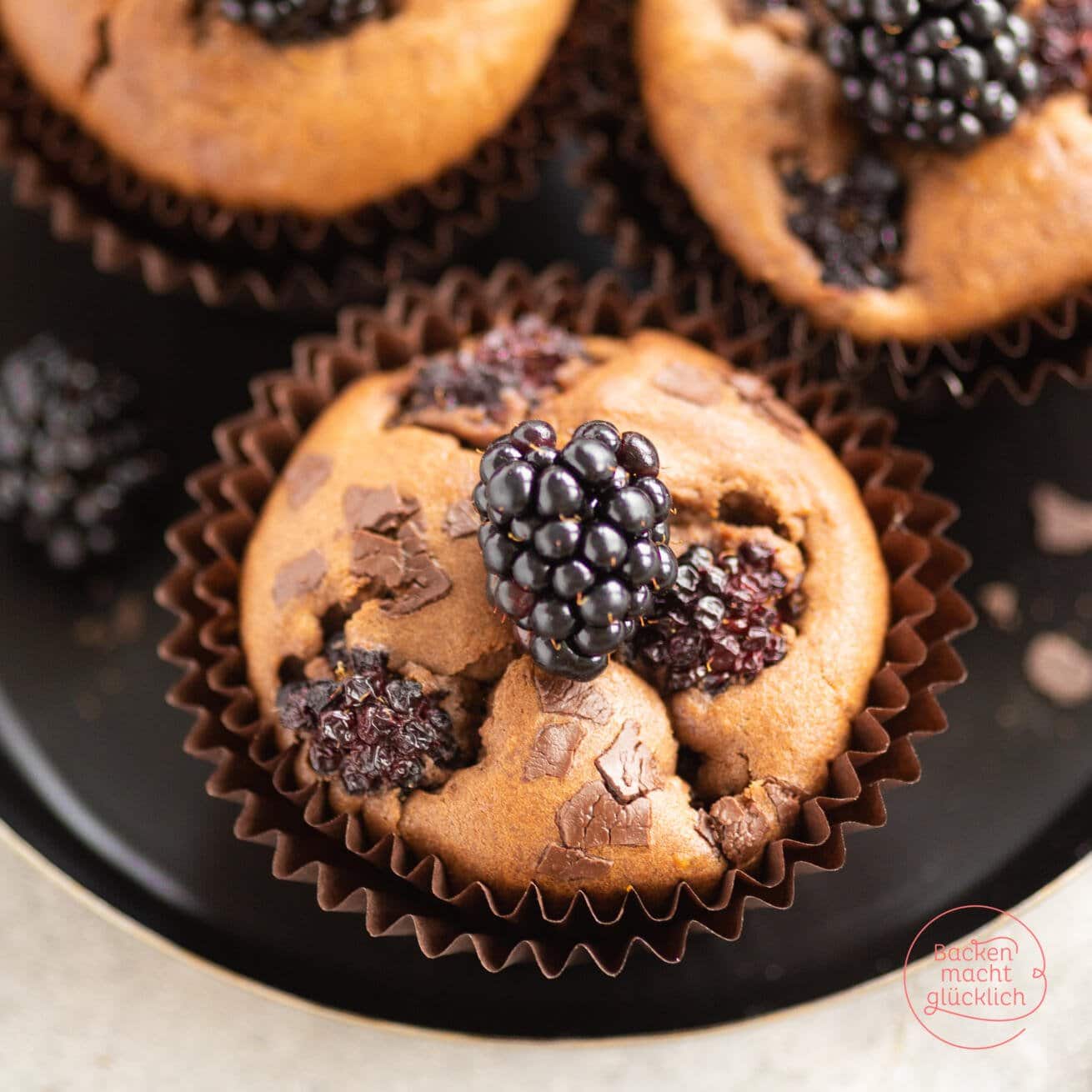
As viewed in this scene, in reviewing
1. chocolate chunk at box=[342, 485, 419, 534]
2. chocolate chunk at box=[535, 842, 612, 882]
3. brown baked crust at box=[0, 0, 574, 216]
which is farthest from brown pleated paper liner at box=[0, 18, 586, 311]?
chocolate chunk at box=[535, 842, 612, 882]

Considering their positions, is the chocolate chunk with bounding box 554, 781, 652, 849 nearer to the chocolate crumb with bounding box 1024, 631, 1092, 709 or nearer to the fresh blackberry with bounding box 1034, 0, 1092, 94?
the chocolate crumb with bounding box 1024, 631, 1092, 709

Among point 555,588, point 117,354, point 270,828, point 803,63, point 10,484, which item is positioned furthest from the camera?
point 117,354

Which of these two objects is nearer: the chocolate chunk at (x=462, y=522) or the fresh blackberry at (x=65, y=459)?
the chocolate chunk at (x=462, y=522)

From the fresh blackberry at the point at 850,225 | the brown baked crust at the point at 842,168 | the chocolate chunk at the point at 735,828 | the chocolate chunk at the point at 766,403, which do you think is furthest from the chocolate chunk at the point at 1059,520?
the chocolate chunk at the point at 735,828

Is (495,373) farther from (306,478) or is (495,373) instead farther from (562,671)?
(562,671)

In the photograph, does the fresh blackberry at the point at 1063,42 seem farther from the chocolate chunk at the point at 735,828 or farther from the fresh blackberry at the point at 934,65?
the chocolate chunk at the point at 735,828

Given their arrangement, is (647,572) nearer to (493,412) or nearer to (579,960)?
(493,412)

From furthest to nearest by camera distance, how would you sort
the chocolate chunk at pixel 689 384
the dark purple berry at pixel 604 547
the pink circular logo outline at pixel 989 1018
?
the pink circular logo outline at pixel 989 1018 < the chocolate chunk at pixel 689 384 < the dark purple berry at pixel 604 547

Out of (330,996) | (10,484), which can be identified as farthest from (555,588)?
(10,484)
